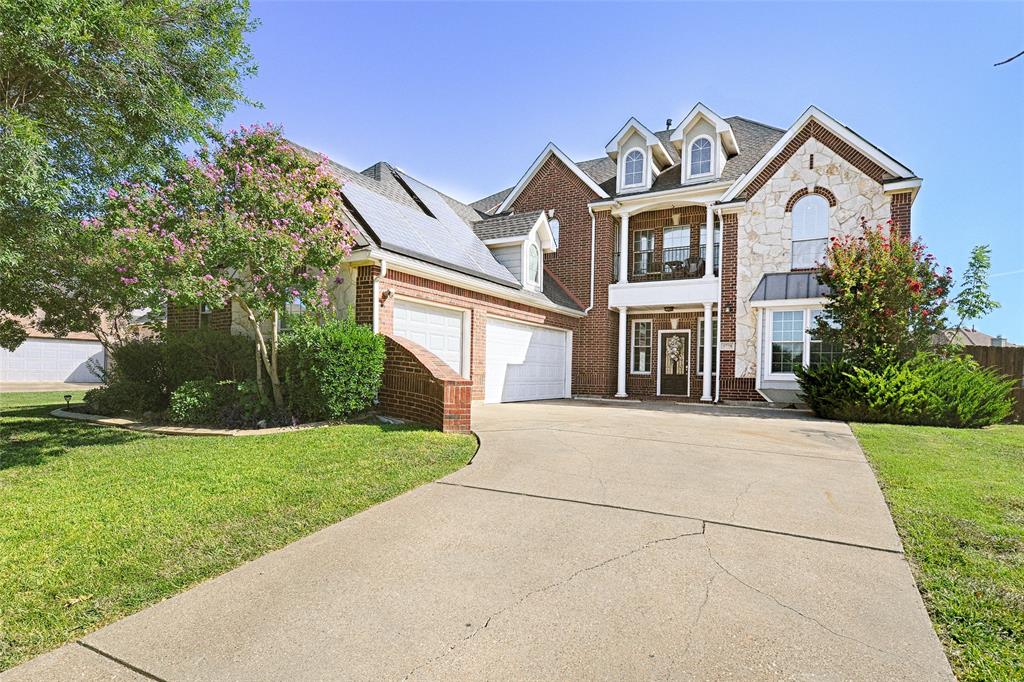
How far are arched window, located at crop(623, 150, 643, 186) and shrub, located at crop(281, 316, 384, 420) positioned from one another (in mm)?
11897

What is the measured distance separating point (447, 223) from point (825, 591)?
1339 centimetres

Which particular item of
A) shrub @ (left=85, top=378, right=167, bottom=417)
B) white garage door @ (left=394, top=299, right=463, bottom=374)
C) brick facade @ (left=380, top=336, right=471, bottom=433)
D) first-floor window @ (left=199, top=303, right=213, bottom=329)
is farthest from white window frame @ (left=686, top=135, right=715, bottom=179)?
shrub @ (left=85, top=378, right=167, bottom=417)

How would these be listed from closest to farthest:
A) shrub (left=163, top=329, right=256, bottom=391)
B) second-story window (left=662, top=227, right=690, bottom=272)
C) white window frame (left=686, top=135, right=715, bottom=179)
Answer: shrub (left=163, top=329, right=256, bottom=391), white window frame (left=686, top=135, right=715, bottom=179), second-story window (left=662, top=227, right=690, bottom=272)

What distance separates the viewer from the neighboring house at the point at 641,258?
12570mm

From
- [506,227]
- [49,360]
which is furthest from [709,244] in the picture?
[49,360]

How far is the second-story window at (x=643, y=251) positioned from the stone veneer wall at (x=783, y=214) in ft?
9.38

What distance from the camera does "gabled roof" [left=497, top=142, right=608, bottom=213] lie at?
17.7m

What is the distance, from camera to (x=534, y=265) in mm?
16234

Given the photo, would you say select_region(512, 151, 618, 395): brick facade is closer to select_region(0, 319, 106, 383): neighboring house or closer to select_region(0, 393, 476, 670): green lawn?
select_region(0, 393, 476, 670): green lawn

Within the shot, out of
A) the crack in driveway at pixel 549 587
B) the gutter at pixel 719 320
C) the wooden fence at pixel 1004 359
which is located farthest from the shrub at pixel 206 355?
the wooden fence at pixel 1004 359

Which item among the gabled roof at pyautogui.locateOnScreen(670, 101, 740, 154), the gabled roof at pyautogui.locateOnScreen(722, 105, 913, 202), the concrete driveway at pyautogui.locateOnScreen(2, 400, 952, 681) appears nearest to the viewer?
the concrete driveway at pyautogui.locateOnScreen(2, 400, 952, 681)

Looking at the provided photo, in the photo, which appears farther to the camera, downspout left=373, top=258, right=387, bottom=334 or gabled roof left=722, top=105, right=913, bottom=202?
gabled roof left=722, top=105, right=913, bottom=202

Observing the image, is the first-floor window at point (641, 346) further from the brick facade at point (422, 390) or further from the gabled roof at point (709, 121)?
the brick facade at point (422, 390)

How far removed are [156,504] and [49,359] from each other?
30.3 m
